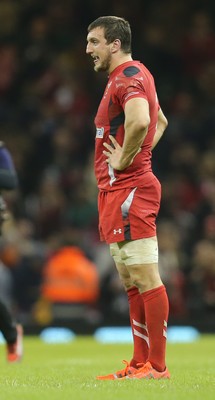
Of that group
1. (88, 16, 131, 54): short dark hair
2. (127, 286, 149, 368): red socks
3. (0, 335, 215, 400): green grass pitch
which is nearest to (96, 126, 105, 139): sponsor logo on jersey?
(88, 16, 131, 54): short dark hair

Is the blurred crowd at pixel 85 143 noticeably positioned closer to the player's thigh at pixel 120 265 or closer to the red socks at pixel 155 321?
the player's thigh at pixel 120 265

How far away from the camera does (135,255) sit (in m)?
6.85

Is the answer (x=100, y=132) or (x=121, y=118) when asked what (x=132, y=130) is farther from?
(x=100, y=132)

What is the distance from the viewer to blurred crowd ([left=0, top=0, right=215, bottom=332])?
1467 cm

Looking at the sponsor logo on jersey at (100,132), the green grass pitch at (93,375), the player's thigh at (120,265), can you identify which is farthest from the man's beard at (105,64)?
the green grass pitch at (93,375)

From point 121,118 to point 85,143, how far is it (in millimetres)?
9440

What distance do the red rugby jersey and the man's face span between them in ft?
0.28

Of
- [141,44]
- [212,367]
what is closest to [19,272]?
[141,44]

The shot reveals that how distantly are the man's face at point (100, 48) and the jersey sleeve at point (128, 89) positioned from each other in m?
0.22

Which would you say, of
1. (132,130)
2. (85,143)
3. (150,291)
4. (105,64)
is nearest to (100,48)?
(105,64)

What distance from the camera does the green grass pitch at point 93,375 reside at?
6059 mm

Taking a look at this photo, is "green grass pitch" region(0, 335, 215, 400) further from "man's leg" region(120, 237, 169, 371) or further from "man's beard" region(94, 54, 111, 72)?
"man's beard" region(94, 54, 111, 72)

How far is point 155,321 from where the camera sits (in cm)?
685

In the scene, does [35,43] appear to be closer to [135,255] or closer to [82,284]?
[82,284]
